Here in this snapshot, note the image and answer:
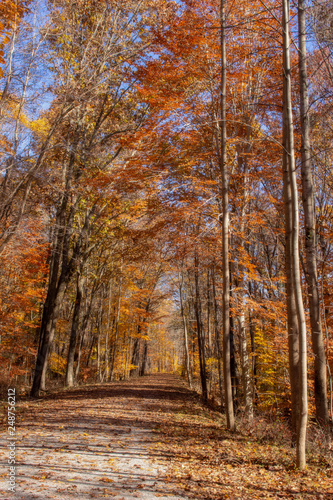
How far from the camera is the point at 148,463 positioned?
4715mm

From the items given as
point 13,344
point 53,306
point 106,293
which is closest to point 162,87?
point 53,306

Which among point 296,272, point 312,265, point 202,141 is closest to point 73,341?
point 202,141

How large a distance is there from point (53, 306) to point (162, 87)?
8.61m

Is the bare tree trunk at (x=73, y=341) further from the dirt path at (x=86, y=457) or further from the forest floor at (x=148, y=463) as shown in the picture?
the forest floor at (x=148, y=463)

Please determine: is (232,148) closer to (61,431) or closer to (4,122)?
(4,122)

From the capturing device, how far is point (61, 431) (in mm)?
6090

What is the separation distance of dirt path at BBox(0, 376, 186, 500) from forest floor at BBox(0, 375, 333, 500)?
0.01 meters

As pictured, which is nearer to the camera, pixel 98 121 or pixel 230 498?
pixel 230 498

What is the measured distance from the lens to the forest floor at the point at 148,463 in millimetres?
3754

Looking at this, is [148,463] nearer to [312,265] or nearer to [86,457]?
[86,457]

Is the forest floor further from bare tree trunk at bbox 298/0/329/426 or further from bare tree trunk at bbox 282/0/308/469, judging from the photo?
bare tree trunk at bbox 298/0/329/426

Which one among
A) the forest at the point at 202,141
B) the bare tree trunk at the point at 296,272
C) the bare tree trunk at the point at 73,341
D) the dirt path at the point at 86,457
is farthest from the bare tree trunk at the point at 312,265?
the bare tree trunk at the point at 73,341

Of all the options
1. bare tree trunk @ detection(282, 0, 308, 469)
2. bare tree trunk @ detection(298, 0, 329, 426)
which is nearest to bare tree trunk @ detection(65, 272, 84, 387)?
bare tree trunk @ detection(298, 0, 329, 426)

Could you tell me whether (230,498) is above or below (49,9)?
below
